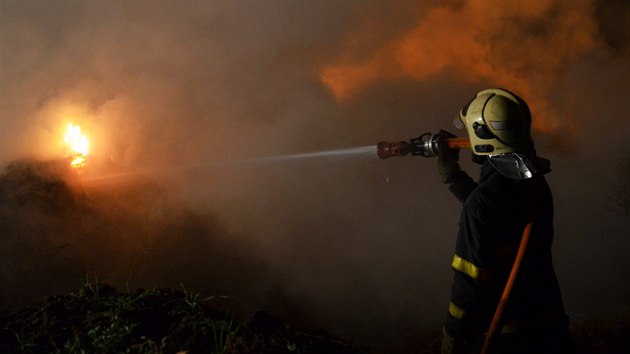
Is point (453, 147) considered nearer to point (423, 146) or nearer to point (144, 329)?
point (423, 146)

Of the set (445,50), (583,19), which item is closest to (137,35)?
(445,50)

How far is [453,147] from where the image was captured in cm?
318

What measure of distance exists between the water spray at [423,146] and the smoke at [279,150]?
142 inches

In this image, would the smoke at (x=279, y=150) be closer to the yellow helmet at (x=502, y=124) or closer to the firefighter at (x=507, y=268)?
the firefighter at (x=507, y=268)

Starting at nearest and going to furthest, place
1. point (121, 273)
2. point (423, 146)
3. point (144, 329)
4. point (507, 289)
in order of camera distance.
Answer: point (507, 289), point (144, 329), point (423, 146), point (121, 273)

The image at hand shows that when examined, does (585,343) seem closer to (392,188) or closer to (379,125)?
(392,188)

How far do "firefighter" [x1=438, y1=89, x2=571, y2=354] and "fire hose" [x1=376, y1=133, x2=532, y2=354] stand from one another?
3cm

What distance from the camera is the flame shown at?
6.37m

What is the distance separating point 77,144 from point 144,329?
211 inches

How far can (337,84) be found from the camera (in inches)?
339

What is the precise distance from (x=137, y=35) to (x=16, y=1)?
77.1 inches

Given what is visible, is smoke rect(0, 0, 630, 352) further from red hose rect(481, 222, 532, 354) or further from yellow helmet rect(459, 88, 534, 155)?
yellow helmet rect(459, 88, 534, 155)

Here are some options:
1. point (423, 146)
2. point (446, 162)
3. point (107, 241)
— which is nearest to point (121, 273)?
point (107, 241)

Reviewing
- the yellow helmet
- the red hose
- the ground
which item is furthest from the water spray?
the ground
